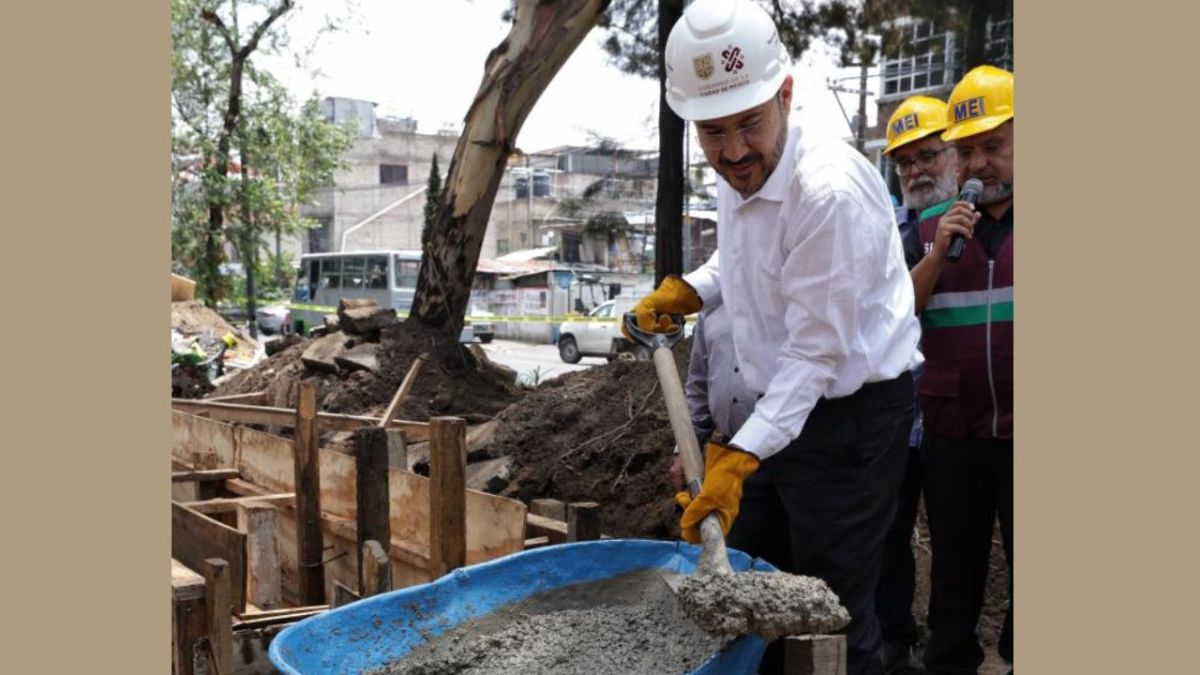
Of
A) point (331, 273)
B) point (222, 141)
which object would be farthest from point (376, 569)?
point (331, 273)

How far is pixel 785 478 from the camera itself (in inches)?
104

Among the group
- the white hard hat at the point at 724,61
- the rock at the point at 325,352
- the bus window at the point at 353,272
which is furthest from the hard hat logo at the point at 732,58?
the bus window at the point at 353,272

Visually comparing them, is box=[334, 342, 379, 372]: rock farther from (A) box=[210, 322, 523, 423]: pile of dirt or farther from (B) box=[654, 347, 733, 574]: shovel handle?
(B) box=[654, 347, 733, 574]: shovel handle

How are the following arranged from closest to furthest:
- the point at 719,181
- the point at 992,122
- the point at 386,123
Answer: the point at 719,181 → the point at 992,122 → the point at 386,123

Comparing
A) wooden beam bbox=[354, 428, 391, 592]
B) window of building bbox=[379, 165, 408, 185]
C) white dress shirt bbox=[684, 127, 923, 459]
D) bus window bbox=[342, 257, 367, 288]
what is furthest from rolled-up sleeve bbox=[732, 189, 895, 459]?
window of building bbox=[379, 165, 408, 185]

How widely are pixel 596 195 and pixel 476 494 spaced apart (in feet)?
26.5

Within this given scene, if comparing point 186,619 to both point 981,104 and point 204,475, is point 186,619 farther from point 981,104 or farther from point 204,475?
point 981,104

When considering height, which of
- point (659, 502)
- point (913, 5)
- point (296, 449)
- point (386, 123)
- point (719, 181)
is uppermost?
point (386, 123)

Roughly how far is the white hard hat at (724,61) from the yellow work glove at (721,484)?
784 mm

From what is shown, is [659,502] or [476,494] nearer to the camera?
[476,494]

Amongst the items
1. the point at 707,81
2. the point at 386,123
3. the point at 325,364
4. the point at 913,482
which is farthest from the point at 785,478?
the point at 386,123

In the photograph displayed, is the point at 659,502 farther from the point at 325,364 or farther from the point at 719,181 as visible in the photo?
the point at 325,364

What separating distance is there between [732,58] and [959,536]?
5.62ft

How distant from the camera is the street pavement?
23406 mm
